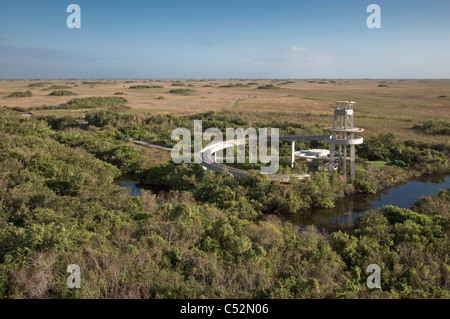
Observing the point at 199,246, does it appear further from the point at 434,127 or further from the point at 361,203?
the point at 434,127

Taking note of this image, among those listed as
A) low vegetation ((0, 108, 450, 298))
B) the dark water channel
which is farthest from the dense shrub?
low vegetation ((0, 108, 450, 298))

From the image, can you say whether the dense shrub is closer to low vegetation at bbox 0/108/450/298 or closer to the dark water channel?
the dark water channel

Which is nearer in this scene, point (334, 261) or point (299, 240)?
point (334, 261)

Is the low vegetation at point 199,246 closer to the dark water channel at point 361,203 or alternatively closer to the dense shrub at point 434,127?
the dark water channel at point 361,203

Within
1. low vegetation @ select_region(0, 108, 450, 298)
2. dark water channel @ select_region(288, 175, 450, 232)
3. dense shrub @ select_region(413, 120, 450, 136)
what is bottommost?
dark water channel @ select_region(288, 175, 450, 232)

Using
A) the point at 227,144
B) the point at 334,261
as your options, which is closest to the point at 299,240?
the point at 334,261

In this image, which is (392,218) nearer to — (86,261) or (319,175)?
(319,175)

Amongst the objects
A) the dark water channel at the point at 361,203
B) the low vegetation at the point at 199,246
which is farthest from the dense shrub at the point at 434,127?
the low vegetation at the point at 199,246

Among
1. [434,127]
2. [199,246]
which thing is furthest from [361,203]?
[434,127]
